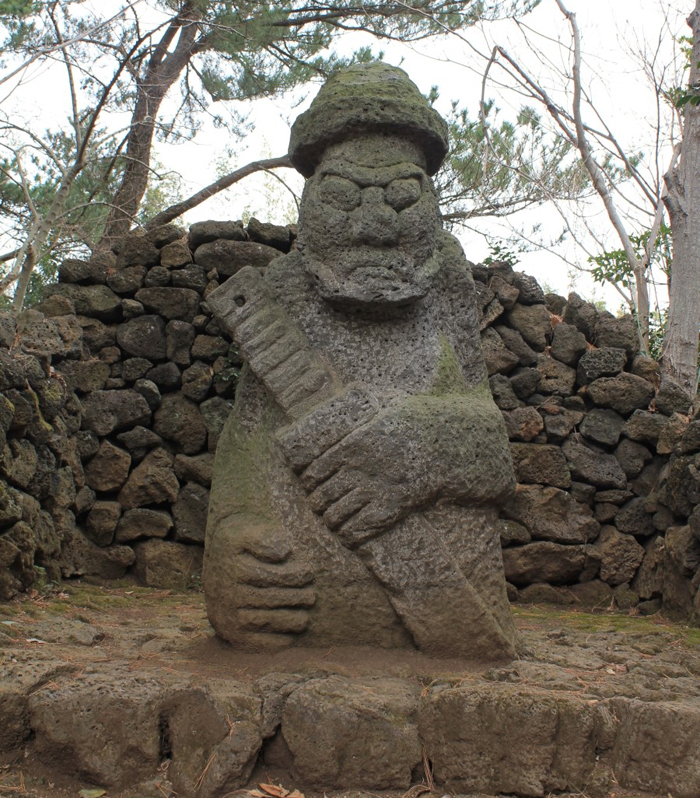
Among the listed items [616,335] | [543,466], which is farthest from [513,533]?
[616,335]

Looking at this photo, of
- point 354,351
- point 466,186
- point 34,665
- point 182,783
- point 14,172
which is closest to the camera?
point 182,783

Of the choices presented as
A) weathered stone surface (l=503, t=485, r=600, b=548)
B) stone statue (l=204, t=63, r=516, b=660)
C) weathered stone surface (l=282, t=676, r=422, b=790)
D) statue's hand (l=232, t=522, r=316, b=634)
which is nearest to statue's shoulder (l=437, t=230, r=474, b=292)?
stone statue (l=204, t=63, r=516, b=660)

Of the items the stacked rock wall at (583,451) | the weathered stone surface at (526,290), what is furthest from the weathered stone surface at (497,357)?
the weathered stone surface at (526,290)

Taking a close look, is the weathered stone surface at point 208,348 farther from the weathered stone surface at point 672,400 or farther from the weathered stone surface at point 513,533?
the weathered stone surface at point 672,400

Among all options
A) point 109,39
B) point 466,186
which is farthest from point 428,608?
point 466,186

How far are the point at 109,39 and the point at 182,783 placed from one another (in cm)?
725

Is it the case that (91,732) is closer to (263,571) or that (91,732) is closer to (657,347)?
(263,571)

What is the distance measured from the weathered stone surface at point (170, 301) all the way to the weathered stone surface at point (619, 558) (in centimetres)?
331

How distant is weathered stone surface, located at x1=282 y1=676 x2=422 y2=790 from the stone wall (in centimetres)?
287

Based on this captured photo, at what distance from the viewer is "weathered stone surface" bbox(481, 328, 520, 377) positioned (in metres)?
5.80

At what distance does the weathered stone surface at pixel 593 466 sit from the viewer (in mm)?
5543

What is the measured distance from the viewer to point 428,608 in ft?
9.54

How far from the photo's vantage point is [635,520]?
5.45 meters

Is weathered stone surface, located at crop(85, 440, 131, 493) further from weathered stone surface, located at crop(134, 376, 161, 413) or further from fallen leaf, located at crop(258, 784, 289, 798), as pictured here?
fallen leaf, located at crop(258, 784, 289, 798)
